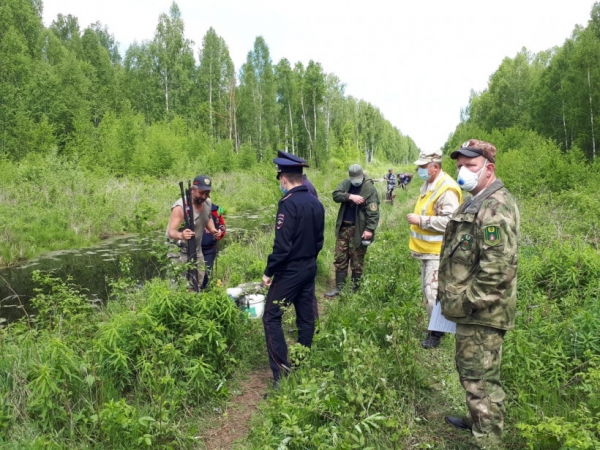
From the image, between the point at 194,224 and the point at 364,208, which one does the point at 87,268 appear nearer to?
the point at 194,224

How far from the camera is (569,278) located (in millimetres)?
5141

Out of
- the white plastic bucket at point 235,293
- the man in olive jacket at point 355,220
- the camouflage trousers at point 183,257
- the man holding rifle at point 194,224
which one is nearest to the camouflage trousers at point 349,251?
the man in olive jacket at point 355,220

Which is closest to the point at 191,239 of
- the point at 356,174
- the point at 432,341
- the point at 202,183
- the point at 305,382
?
the point at 202,183

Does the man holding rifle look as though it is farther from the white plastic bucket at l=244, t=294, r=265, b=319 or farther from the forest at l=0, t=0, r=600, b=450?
the white plastic bucket at l=244, t=294, r=265, b=319

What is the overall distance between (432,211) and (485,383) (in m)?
1.97

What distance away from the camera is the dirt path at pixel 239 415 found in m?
3.31

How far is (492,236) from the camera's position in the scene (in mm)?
Answer: 2504

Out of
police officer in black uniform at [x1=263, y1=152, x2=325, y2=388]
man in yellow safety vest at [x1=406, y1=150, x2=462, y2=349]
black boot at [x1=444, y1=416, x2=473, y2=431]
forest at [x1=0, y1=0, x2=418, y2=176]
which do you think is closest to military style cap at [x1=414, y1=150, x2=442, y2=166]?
man in yellow safety vest at [x1=406, y1=150, x2=462, y2=349]

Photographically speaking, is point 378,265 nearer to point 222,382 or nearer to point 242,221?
point 222,382

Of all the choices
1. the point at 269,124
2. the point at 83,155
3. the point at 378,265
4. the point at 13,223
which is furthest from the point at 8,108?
the point at 378,265

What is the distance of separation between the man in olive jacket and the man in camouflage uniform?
3.19 metres

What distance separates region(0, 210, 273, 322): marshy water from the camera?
27.1 ft

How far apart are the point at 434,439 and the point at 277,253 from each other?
191 cm

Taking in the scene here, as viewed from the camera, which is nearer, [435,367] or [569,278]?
[435,367]
